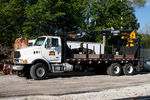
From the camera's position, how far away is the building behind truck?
14.9 metres

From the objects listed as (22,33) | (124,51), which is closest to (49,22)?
(22,33)

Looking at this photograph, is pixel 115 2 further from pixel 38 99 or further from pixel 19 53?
pixel 38 99

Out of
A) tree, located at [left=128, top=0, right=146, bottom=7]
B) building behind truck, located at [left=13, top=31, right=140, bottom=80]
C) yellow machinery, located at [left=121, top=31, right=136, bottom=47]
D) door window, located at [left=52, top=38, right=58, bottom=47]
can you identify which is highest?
tree, located at [left=128, top=0, right=146, bottom=7]

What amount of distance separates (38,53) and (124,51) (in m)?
7.59

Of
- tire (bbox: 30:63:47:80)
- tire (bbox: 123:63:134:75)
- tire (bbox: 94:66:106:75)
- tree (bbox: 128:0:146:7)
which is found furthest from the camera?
tree (bbox: 128:0:146:7)

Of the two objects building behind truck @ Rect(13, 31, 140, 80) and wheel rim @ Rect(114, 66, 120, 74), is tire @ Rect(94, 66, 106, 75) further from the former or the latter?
wheel rim @ Rect(114, 66, 120, 74)

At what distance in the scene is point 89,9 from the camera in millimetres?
28266

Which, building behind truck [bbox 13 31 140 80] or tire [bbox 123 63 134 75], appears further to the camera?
tire [bbox 123 63 134 75]

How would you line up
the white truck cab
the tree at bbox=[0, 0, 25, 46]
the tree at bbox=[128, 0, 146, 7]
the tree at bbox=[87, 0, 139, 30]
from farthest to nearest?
1. the tree at bbox=[128, 0, 146, 7]
2. the tree at bbox=[87, 0, 139, 30]
3. the tree at bbox=[0, 0, 25, 46]
4. the white truck cab

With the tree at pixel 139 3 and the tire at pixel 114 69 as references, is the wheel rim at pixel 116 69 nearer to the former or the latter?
the tire at pixel 114 69

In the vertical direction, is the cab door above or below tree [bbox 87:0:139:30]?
below

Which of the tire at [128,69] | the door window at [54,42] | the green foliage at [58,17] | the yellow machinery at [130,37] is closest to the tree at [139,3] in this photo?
the green foliage at [58,17]

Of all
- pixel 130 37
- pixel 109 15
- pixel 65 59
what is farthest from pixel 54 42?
pixel 109 15

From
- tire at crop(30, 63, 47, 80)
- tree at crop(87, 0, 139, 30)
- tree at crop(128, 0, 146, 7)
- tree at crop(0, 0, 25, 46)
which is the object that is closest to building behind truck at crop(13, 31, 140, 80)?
tire at crop(30, 63, 47, 80)
